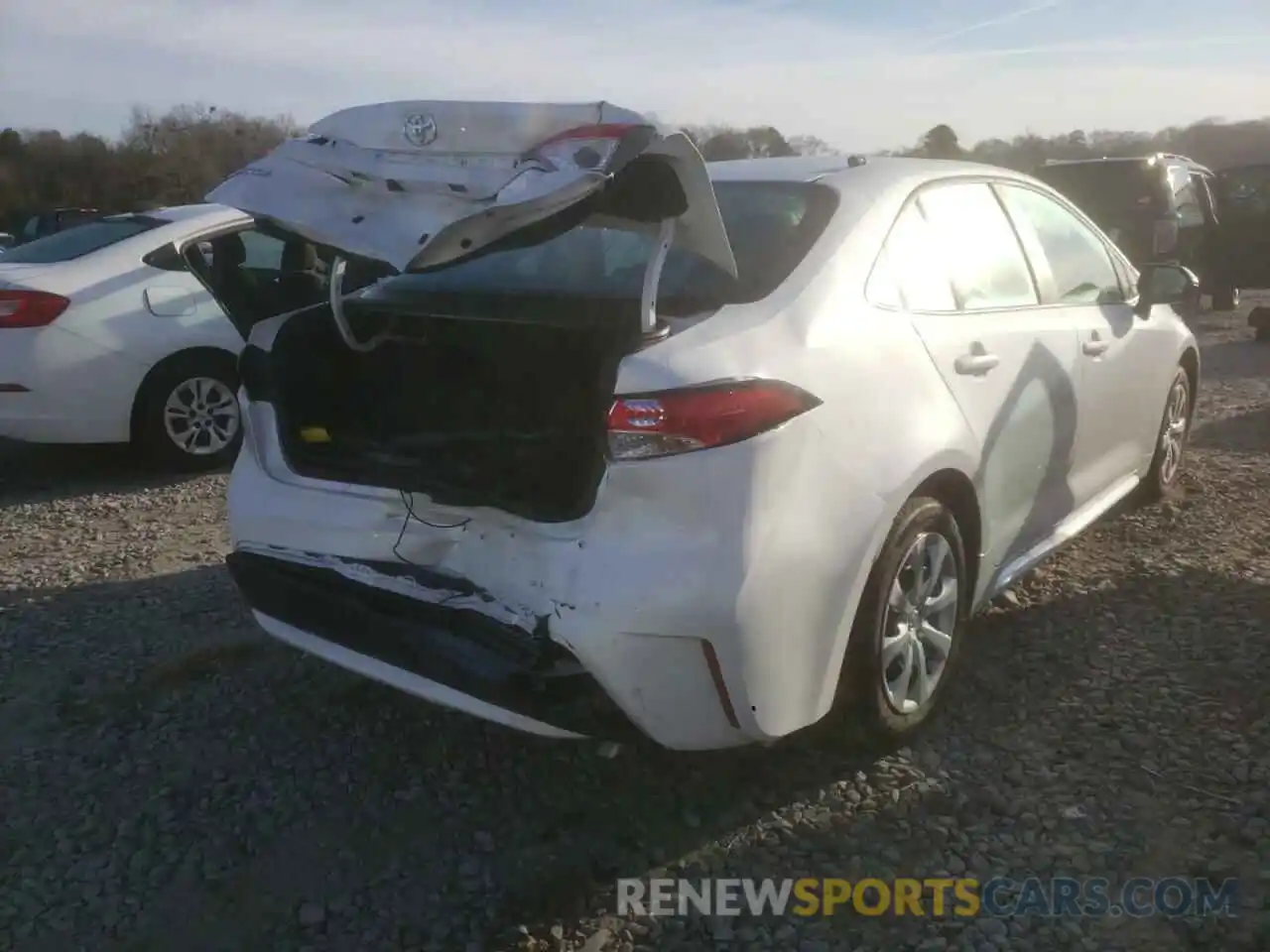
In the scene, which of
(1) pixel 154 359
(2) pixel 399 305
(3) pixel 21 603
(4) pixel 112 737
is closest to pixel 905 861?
(2) pixel 399 305

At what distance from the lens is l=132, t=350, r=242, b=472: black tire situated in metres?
6.05

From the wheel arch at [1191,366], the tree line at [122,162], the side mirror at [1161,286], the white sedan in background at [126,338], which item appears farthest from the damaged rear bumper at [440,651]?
the tree line at [122,162]

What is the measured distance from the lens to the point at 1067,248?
13.8 ft

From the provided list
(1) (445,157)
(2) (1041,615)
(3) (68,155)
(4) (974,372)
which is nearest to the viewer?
(1) (445,157)

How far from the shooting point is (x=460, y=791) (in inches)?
119

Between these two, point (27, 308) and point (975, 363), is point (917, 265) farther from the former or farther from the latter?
point (27, 308)

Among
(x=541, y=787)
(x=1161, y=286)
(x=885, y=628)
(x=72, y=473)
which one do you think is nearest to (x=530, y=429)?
(x=541, y=787)

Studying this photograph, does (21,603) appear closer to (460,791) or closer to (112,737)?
(112,737)

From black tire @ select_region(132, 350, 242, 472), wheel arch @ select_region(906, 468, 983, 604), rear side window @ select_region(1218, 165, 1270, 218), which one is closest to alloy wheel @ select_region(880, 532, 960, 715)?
wheel arch @ select_region(906, 468, 983, 604)

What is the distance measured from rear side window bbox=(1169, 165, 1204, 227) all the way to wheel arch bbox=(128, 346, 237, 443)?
29.5ft

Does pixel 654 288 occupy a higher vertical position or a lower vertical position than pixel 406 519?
higher

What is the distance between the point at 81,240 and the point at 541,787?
15.3ft

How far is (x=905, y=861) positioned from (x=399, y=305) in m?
1.91

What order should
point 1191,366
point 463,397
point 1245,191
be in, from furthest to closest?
point 1245,191 → point 1191,366 → point 463,397
